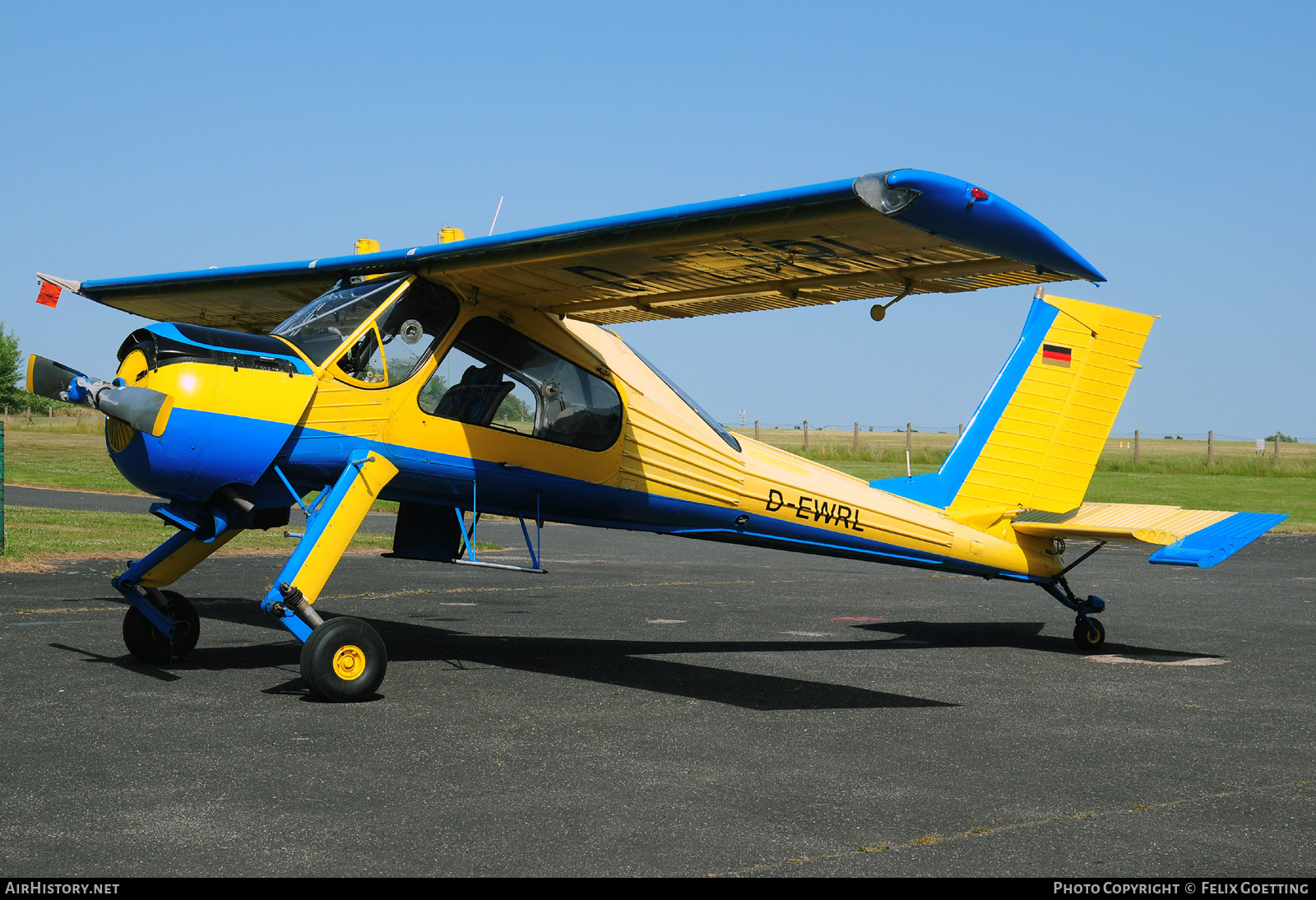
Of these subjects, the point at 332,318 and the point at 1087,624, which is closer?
the point at 332,318

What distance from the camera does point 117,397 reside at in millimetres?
6617

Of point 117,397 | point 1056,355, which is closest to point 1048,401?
point 1056,355

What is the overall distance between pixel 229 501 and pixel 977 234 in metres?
5.13

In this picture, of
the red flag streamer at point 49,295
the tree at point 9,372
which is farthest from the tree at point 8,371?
the red flag streamer at point 49,295

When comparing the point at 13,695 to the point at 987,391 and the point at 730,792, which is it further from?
the point at 987,391

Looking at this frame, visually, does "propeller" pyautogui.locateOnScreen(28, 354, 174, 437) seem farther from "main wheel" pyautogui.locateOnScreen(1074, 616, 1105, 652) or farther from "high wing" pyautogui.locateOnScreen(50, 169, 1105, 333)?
"main wheel" pyautogui.locateOnScreen(1074, 616, 1105, 652)

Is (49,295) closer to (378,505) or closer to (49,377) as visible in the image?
(49,377)

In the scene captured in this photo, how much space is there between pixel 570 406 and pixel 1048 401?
4817mm

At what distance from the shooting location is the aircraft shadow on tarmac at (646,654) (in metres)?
7.44

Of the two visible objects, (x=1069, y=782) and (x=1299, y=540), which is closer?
(x=1069, y=782)

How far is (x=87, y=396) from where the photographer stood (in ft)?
22.1

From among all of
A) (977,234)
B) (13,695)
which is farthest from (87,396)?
(977,234)

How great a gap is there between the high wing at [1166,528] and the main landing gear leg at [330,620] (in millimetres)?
5755

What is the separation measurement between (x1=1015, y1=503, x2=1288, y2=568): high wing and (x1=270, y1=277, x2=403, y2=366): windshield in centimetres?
609
